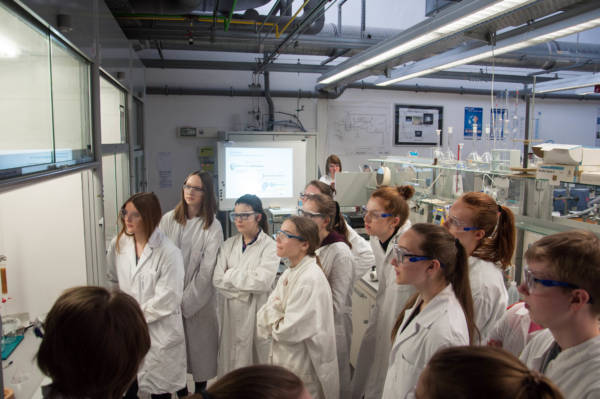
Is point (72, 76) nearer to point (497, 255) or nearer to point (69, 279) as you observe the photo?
point (69, 279)

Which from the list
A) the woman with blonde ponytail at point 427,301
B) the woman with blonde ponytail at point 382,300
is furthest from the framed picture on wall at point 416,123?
the woman with blonde ponytail at point 427,301

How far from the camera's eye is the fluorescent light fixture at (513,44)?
2.65 m

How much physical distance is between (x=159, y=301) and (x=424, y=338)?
52.0 inches

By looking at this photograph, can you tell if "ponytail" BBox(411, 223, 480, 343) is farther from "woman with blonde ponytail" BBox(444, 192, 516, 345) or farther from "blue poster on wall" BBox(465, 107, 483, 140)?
"blue poster on wall" BBox(465, 107, 483, 140)

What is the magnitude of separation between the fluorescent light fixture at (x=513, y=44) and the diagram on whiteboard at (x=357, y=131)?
1821 millimetres

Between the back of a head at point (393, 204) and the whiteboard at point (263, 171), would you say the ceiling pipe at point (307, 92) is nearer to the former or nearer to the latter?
the whiteboard at point (263, 171)

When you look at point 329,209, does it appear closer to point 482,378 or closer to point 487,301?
point 487,301

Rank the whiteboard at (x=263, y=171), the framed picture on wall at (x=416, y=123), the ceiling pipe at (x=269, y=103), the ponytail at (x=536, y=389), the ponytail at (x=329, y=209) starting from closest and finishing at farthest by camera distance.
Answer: the ponytail at (x=536, y=389) < the ponytail at (x=329, y=209) < the whiteboard at (x=263, y=171) < the ceiling pipe at (x=269, y=103) < the framed picture on wall at (x=416, y=123)

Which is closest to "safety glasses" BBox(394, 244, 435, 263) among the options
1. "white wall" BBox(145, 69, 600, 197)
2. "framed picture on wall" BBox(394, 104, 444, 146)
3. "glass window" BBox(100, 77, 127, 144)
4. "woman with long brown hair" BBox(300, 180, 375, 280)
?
"woman with long brown hair" BBox(300, 180, 375, 280)

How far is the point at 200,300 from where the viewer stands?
8.38 ft

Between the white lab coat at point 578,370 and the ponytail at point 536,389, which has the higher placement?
the ponytail at point 536,389

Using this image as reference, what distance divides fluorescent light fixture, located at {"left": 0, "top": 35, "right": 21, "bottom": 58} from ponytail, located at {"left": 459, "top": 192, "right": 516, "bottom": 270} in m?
1.88

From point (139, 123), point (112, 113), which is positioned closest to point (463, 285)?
point (112, 113)

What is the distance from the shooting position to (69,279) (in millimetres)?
2148
